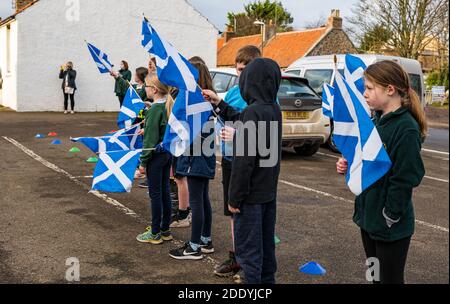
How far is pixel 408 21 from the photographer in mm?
31719

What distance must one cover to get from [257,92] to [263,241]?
1133 mm

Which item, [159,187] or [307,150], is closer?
[159,187]

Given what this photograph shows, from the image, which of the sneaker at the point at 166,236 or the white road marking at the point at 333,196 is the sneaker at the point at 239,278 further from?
the white road marking at the point at 333,196

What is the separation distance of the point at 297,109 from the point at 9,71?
16.2 meters

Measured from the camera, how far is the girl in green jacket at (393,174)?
2.92 m

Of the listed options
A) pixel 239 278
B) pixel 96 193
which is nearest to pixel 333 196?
pixel 96 193

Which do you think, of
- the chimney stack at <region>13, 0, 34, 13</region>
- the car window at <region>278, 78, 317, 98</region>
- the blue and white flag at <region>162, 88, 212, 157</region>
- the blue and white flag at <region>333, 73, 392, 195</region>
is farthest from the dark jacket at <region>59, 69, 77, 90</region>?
the blue and white flag at <region>333, 73, 392, 195</region>

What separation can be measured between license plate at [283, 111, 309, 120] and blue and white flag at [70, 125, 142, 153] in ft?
16.1

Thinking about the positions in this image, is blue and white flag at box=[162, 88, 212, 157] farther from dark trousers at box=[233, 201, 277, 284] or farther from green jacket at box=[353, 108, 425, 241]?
green jacket at box=[353, 108, 425, 241]

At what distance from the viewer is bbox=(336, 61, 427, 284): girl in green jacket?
292 cm

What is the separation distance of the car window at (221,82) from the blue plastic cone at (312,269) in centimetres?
625

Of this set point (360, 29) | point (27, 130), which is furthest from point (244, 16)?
point (27, 130)

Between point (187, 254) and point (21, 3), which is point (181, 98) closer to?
point (187, 254)
